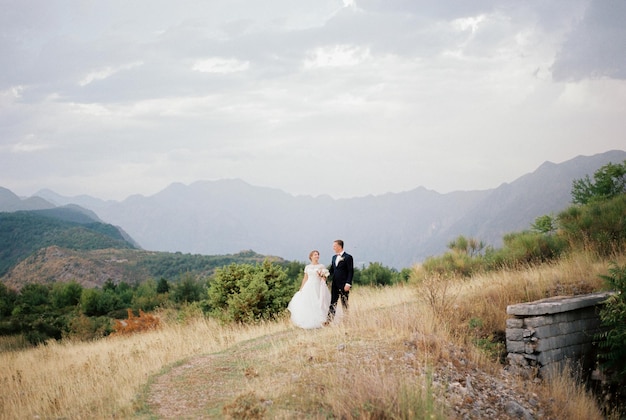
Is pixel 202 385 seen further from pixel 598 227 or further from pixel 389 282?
pixel 389 282

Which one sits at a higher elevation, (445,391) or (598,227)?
(598,227)

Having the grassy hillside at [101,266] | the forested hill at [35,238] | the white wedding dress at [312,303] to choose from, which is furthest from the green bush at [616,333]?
the forested hill at [35,238]

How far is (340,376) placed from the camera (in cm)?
739

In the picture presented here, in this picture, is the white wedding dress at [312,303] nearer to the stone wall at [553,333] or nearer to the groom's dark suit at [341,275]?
the groom's dark suit at [341,275]

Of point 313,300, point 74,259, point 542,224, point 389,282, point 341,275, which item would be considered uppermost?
point 74,259

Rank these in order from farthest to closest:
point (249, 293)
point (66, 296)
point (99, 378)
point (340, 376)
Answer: point (66, 296) → point (249, 293) → point (99, 378) → point (340, 376)

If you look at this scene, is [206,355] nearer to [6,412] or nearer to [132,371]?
[132,371]

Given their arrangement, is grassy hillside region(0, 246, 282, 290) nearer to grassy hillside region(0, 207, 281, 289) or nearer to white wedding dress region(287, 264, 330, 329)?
grassy hillside region(0, 207, 281, 289)

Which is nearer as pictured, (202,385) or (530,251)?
(202,385)

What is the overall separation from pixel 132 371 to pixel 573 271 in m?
12.3

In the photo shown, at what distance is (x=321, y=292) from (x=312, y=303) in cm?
37

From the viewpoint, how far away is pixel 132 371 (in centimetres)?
999

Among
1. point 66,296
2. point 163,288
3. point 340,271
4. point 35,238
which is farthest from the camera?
point 35,238

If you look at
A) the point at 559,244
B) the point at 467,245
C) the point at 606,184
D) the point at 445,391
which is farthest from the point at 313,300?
the point at 606,184
